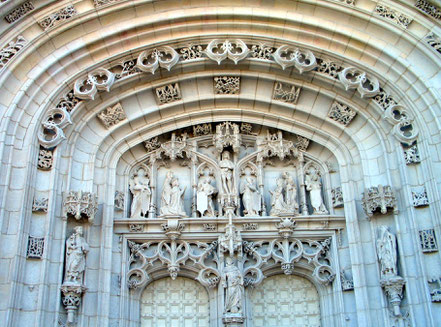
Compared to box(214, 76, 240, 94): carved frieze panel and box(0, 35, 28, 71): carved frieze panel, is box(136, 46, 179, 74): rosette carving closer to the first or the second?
Answer: box(214, 76, 240, 94): carved frieze panel

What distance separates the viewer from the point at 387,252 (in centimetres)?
1209

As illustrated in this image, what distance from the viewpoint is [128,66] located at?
44.5 ft

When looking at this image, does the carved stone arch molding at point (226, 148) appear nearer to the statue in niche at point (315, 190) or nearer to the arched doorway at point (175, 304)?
the statue in niche at point (315, 190)

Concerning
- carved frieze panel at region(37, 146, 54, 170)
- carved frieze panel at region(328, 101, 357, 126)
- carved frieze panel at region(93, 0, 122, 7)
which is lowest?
carved frieze panel at region(37, 146, 54, 170)

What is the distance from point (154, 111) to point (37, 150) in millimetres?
2938

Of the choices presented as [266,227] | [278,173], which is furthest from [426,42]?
[266,227]

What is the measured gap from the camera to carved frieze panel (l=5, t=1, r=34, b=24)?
12.7 metres

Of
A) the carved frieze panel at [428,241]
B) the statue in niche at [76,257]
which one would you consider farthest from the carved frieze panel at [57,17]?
the carved frieze panel at [428,241]

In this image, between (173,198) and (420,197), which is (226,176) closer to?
(173,198)

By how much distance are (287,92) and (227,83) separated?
144cm

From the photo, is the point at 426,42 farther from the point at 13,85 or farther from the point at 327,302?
the point at 13,85

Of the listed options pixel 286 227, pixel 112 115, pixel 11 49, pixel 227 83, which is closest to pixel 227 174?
pixel 286 227

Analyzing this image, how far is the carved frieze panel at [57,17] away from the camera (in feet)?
42.5

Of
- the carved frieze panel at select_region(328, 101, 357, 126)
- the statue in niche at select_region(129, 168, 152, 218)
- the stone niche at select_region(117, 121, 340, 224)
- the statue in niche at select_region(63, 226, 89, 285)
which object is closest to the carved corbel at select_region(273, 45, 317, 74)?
the carved frieze panel at select_region(328, 101, 357, 126)
